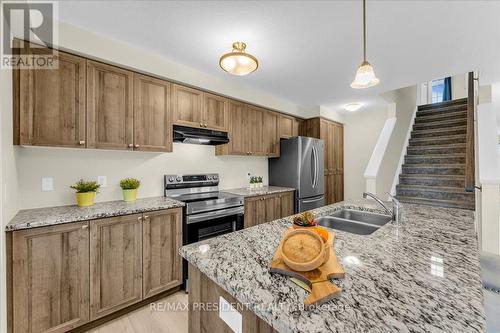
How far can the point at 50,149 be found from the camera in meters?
2.01

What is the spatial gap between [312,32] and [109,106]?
6.67 ft

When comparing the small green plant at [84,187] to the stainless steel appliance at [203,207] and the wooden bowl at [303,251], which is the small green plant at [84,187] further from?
the wooden bowl at [303,251]

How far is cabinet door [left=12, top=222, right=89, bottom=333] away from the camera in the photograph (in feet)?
4.96

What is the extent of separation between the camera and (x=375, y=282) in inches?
30.0

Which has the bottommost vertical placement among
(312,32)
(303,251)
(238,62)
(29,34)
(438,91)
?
(303,251)

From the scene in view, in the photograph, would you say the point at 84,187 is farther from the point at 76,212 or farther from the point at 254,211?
the point at 254,211

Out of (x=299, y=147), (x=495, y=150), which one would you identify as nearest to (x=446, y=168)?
(x=495, y=150)

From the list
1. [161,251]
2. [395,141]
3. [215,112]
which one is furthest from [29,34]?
[395,141]

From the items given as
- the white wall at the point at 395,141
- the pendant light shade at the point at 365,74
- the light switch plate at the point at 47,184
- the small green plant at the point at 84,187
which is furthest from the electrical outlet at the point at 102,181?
the white wall at the point at 395,141

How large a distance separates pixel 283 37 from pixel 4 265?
9.02 feet

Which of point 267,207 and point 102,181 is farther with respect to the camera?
point 267,207

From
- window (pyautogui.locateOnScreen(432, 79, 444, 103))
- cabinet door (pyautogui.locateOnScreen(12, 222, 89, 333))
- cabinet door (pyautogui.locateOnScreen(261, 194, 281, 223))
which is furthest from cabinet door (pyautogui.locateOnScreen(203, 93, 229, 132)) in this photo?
window (pyautogui.locateOnScreen(432, 79, 444, 103))

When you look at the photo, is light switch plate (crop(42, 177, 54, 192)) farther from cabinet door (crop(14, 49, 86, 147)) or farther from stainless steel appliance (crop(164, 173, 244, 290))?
stainless steel appliance (crop(164, 173, 244, 290))

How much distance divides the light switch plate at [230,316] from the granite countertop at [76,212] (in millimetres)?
1465
